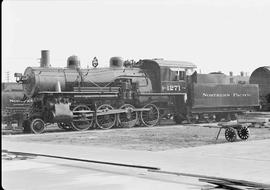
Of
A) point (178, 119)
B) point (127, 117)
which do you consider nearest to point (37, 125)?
point (127, 117)

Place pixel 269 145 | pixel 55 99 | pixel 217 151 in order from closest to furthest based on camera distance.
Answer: pixel 217 151 → pixel 269 145 → pixel 55 99

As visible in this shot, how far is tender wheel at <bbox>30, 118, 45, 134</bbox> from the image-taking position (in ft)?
65.9

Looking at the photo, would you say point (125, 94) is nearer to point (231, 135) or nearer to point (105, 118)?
point (105, 118)

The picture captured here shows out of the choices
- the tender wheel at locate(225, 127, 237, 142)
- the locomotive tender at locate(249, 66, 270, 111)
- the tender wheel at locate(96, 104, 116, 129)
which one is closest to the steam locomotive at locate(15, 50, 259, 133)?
the tender wheel at locate(96, 104, 116, 129)

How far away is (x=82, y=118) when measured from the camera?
21.5 meters

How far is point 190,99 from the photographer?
25531 mm

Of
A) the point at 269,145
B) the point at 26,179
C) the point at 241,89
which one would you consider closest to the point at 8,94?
the point at 241,89

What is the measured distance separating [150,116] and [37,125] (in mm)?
6478

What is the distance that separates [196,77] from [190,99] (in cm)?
138

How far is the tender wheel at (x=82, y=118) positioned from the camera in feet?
69.8

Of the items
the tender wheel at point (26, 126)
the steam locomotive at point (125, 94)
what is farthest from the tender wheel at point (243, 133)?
the tender wheel at point (26, 126)

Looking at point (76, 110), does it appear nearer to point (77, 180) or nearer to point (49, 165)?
point (49, 165)

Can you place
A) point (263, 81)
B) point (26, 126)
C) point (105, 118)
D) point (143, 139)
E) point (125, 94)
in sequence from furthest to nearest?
point (263, 81) → point (125, 94) → point (105, 118) → point (26, 126) → point (143, 139)

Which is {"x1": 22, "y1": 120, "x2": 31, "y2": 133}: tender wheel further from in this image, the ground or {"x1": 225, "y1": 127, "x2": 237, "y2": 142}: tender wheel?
{"x1": 225, "y1": 127, "x2": 237, "y2": 142}: tender wheel
